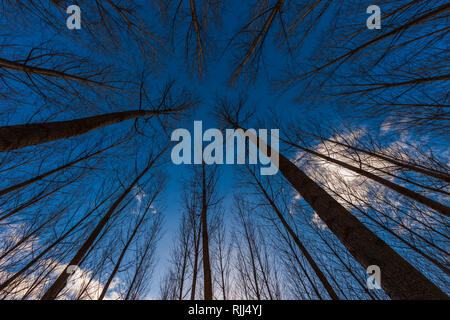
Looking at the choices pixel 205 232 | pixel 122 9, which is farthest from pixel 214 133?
pixel 122 9

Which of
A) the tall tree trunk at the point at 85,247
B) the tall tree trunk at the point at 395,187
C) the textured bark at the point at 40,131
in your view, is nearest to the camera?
the textured bark at the point at 40,131

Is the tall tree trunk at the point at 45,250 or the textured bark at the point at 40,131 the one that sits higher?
the textured bark at the point at 40,131

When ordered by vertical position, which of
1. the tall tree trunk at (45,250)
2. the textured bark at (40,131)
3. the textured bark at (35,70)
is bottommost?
the tall tree trunk at (45,250)

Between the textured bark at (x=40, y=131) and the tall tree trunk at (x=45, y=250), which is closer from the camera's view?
the textured bark at (x=40, y=131)

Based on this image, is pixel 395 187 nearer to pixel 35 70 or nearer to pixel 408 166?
pixel 408 166

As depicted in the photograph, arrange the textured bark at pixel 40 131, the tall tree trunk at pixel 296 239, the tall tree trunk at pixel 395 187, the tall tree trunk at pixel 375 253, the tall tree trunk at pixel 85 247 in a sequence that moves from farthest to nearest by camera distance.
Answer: the tall tree trunk at pixel 296 239 < the tall tree trunk at pixel 395 187 < the tall tree trunk at pixel 85 247 < the textured bark at pixel 40 131 < the tall tree trunk at pixel 375 253

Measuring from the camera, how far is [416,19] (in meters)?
1.99

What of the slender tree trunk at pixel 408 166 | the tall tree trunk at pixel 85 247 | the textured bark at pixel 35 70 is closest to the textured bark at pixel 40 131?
the textured bark at pixel 35 70

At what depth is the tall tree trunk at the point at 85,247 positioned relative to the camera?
326 centimetres

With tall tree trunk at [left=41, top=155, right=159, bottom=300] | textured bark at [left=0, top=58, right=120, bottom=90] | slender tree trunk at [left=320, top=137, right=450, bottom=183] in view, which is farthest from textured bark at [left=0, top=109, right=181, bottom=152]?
slender tree trunk at [left=320, top=137, right=450, bottom=183]

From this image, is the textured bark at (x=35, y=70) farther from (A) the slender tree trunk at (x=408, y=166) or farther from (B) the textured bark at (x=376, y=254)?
(A) the slender tree trunk at (x=408, y=166)
